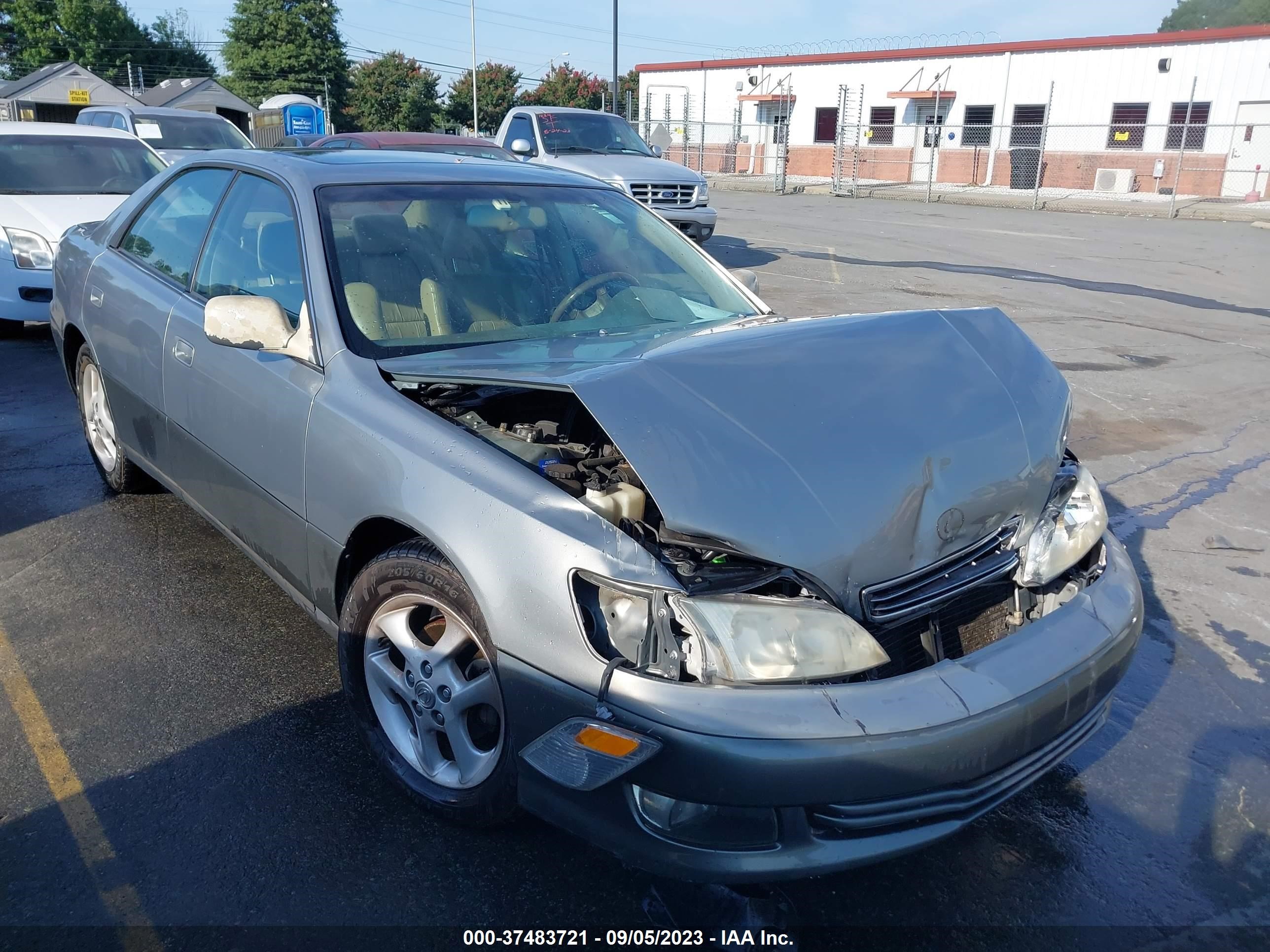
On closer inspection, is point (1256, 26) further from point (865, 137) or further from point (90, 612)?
point (90, 612)

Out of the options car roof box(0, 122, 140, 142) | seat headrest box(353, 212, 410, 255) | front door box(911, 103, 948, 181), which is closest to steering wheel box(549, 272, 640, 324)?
seat headrest box(353, 212, 410, 255)

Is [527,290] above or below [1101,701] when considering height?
above

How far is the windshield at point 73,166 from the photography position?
8383 mm

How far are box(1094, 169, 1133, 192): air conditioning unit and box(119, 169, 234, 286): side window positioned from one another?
98.7 feet

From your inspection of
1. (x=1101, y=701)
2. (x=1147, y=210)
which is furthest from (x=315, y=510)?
(x=1147, y=210)

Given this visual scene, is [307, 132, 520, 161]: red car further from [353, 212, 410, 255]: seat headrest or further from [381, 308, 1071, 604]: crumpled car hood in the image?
[381, 308, 1071, 604]: crumpled car hood

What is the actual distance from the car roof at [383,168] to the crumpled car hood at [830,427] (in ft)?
2.89

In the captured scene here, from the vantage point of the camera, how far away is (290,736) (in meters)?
2.88

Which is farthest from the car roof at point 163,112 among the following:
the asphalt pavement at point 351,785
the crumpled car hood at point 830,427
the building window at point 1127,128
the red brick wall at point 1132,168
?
the building window at point 1127,128

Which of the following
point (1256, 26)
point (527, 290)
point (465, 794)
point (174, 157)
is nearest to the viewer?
point (465, 794)

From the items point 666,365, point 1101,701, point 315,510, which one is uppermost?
point 666,365

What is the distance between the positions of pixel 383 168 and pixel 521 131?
10.6 meters

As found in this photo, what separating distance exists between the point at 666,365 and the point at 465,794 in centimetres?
117

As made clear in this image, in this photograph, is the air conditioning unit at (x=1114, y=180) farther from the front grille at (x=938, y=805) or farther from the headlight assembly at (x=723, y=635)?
the headlight assembly at (x=723, y=635)
